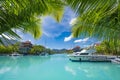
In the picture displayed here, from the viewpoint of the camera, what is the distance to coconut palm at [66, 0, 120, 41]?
90cm

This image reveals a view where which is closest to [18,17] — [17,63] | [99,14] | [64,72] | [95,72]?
[99,14]

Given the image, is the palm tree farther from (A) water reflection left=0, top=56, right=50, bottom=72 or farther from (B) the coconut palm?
(A) water reflection left=0, top=56, right=50, bottom=72

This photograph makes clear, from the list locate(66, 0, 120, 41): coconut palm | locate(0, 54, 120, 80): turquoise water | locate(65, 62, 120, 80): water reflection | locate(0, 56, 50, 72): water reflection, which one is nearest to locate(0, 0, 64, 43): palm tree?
locate(66, 0, 120, 41): coconut palm

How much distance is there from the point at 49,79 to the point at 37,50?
134 ft

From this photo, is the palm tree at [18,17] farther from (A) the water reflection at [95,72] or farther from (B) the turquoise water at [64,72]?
(A) the water reflection at [95,72]

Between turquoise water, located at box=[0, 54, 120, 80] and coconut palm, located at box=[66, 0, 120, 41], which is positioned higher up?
coconut palm, located at box=[66, 0, 120, 41]

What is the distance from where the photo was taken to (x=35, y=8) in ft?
4.59

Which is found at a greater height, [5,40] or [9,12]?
[9,12]

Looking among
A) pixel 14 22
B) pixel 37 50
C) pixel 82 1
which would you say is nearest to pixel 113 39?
pixel 82 1

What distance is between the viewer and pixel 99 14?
3.21ft

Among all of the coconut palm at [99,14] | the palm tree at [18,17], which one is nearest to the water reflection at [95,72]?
the coconut palm at [99,14]

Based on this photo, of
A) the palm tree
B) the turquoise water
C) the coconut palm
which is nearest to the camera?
the coconut palm

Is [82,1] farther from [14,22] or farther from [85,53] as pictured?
[85,53]

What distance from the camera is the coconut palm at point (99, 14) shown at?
35.4 inches
